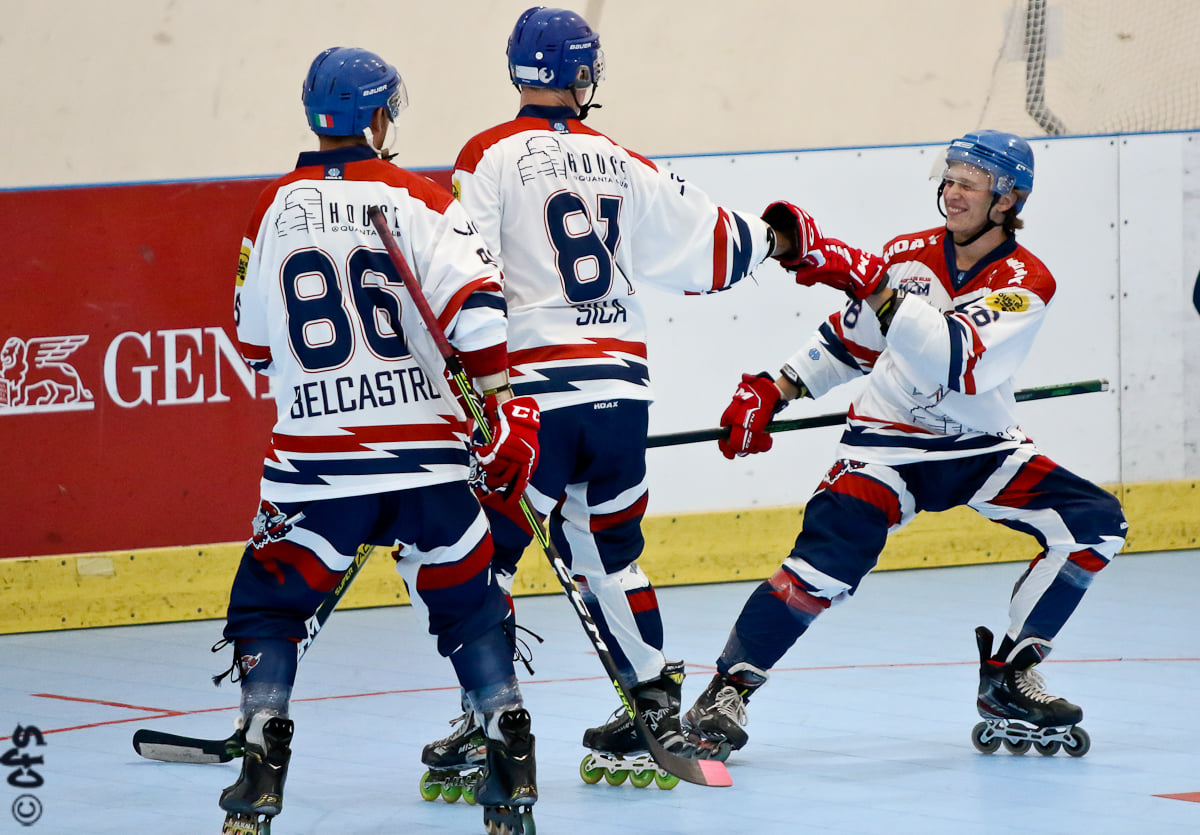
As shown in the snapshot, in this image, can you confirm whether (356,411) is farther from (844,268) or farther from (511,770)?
(844,268)

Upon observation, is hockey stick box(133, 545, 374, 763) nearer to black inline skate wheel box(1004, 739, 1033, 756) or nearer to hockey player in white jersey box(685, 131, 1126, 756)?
hockey player in white jersey box(685, 131, 1126, 756)

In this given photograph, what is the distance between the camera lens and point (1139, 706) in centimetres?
423

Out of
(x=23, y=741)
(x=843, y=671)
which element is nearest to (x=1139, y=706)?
(x=843, y=671)

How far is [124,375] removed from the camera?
5469mm

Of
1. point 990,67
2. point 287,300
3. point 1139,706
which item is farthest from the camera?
point 990,67

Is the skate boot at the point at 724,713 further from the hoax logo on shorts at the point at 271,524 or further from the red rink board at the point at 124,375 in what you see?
the red rink board at the point at 124,375

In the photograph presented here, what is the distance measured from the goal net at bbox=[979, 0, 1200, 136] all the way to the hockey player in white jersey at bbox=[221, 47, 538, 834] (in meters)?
4.22

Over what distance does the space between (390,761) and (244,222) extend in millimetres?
2386

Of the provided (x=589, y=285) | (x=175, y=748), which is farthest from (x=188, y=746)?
(x=589, y=285)

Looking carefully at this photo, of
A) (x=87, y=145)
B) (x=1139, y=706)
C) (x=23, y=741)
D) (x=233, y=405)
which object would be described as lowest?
(x=1139, y=706)

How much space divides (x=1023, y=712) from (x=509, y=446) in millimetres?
1546

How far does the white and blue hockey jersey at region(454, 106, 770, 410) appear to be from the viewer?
11.3 ft

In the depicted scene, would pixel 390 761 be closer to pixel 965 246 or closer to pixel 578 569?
pixel 578 569

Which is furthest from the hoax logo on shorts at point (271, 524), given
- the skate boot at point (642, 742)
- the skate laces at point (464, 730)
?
the skate boot at point (642, 742)
